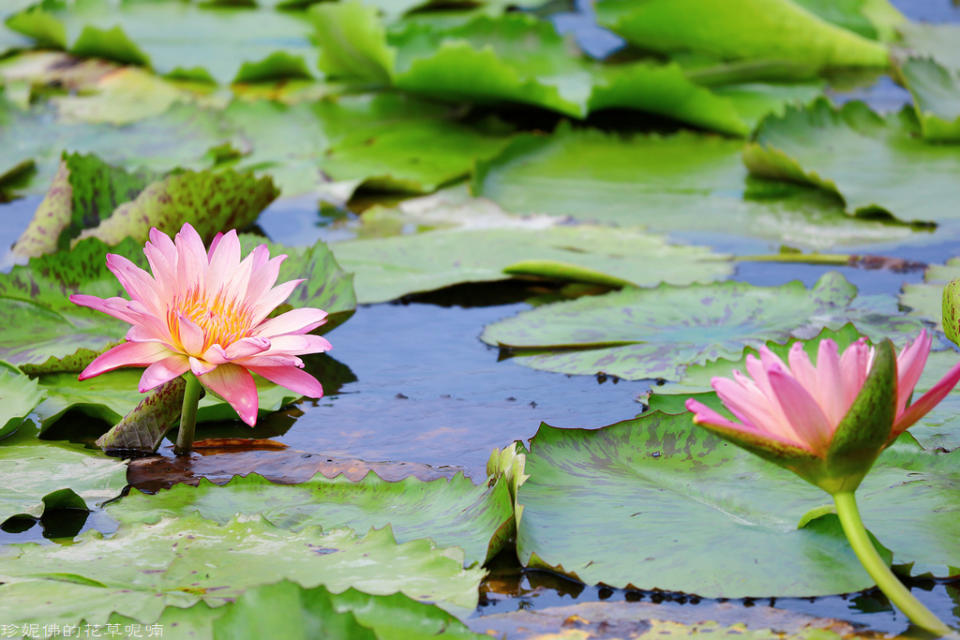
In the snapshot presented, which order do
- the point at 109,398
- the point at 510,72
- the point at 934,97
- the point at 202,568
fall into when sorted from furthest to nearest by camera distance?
the point at 934,97
the point at 510,72
the point at 109,398
the point at 202,568

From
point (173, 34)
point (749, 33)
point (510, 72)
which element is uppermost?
point (749, 33)

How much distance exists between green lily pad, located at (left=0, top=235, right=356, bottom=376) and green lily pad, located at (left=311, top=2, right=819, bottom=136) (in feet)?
3.35

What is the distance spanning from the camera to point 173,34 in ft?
10.9

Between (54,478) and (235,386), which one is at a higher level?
(235,386)

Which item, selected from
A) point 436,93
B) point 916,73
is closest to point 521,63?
point 436,93

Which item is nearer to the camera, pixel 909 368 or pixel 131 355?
pixel 909 368

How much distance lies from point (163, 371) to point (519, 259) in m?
0.90

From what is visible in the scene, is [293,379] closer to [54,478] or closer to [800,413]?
[54,478]

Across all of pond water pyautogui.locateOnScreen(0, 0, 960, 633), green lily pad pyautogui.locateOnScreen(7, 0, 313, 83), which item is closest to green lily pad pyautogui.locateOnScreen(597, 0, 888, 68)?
green lily pad pyautogui.locateOnScreen(7, 0, 313, 83)

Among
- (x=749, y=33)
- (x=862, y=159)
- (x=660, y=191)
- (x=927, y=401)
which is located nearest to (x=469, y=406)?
(x=927, y=401)

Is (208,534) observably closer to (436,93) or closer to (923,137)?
(436,93)

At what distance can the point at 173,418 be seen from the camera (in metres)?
1.20

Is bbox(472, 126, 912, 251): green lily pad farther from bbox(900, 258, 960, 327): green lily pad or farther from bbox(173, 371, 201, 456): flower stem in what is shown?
bbox(173, 371, 201, 456): flower stem

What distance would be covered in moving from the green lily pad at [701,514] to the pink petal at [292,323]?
0.90ft
